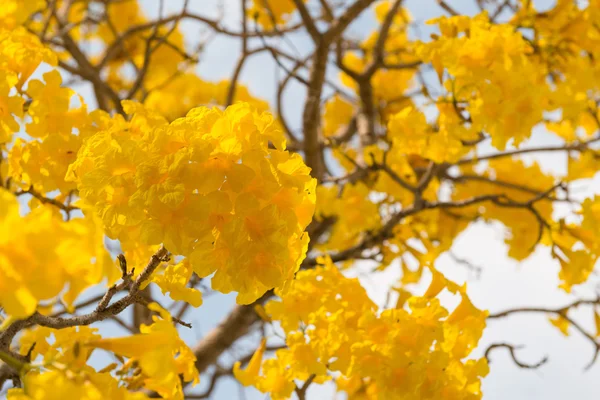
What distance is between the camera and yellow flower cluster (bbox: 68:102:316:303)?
4.62ft

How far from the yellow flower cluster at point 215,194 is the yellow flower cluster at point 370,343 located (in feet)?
2.18

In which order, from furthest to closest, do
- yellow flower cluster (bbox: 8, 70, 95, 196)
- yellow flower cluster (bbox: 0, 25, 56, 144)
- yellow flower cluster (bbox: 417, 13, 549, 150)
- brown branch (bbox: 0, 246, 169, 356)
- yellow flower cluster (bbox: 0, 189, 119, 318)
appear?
yellow flower cluster (bbox: 417, 13, 549, 150) → yellow flower cluster (bbox: 8, 70, 95, 196) → yellow flower cluster (bbox: 0, 25, 56, 144) → brown branch (bbox: 0, 246, 169, 356) → yellow flower cluster (bbox: 0, 189, 119, 318)

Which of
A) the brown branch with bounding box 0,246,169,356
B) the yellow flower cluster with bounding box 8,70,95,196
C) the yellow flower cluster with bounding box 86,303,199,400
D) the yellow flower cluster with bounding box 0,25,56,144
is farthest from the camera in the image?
the yellow flower cluster with bounding box 8,70,95,196

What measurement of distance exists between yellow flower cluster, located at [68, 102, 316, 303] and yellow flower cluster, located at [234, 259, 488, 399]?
66 cm

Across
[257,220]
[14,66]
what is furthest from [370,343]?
[14,66]

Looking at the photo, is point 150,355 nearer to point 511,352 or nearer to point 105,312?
point 105,312

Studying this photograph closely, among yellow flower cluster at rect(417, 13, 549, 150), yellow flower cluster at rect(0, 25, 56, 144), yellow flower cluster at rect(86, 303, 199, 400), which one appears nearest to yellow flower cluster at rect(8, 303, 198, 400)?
yellow flower cluster at rect(86, 303, 199, 400)

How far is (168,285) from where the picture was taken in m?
1.63

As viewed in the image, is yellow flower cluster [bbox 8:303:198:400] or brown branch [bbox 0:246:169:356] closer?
yellow flower cluster [bbox 8:303:198:400]

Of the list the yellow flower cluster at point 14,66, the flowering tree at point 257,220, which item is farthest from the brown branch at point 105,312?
the yellow flower cluster at point 14,66

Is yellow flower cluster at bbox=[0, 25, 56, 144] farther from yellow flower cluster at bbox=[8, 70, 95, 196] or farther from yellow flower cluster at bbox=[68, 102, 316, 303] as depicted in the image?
yellow flower cluster at bbox=[68, 102, 316, 303]

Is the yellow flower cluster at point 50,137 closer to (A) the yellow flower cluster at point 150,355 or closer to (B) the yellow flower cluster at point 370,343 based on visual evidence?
(A) the yellow flower cluster at point 150,355

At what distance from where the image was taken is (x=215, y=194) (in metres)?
1.41

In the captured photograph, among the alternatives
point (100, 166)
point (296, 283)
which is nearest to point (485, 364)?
point (296, 283)
